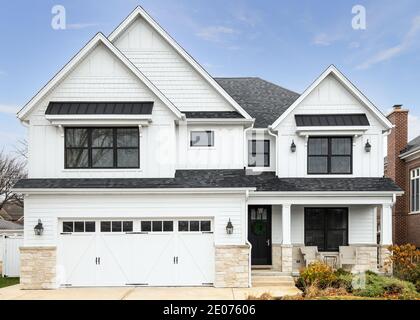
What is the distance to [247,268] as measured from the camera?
17.2 metres

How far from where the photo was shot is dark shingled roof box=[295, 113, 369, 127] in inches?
803

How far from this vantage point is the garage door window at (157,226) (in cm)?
1770

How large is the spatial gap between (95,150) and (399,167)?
16.8m

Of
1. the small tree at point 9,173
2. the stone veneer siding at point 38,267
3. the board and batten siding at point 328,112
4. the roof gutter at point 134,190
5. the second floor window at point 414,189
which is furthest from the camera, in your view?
the small tree at point 9,173

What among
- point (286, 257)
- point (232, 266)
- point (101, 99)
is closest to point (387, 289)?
point (286, 257)

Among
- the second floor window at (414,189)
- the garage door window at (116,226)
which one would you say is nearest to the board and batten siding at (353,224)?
the second floor window at (414,189)

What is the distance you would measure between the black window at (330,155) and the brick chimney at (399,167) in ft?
20.0

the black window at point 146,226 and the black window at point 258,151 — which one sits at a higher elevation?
the black window at point 258,151

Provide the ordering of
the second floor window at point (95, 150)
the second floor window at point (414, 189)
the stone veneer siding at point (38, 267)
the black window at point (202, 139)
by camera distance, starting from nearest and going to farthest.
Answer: the stone veneer siding at point (38, 267) → the second floor window at point (95, 150) → the black window at point (202, 139) → the second floor window at point (414, 189)

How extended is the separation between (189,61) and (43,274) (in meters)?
9.80

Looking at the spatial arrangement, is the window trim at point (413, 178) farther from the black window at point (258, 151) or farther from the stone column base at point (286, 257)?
the stone column base at point (286, 257)
